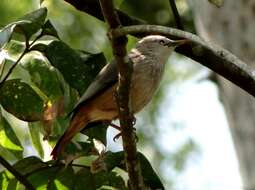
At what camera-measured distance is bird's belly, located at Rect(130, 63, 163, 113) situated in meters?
3.95

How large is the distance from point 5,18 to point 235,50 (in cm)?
398

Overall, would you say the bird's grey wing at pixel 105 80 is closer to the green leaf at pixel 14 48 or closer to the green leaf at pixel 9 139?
the green leaf at pixel 9 139

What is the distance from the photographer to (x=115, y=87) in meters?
A: 3.97

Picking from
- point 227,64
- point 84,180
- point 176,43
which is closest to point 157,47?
point 176,43

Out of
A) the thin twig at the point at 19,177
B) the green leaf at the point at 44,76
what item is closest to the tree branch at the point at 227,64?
the green leaf at the point at 44,76

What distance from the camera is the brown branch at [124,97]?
8.27 ft

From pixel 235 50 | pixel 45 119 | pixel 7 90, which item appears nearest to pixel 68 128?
pixel 45 119

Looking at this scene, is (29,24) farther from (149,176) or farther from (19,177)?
(149,176)

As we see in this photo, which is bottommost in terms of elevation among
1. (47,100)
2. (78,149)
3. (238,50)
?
(78,149)

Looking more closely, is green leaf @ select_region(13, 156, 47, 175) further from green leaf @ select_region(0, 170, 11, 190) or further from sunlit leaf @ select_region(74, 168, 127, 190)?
sunlit leaf @ select_region(74, 168, 127, 190)

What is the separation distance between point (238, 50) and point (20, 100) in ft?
10.6

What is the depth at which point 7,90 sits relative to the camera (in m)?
3.10

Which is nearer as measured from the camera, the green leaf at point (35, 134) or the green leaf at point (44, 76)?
the green leaf at point (44, 76)

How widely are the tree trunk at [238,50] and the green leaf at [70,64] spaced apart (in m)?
2.90
